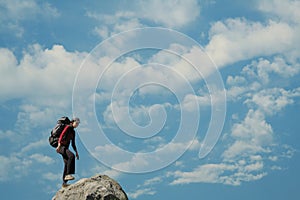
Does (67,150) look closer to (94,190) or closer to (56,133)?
(56,133)

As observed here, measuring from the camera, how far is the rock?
50.8ft

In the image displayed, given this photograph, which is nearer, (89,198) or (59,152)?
(89,198)

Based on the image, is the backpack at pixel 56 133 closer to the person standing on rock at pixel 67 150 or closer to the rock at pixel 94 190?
the person standing on rock at pixel 67 150

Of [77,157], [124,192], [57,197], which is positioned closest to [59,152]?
[77,157]

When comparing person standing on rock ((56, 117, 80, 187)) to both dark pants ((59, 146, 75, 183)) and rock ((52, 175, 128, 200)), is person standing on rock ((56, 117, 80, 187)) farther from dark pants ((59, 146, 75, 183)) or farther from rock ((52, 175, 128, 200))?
rock ((52, 175, 128, 200))

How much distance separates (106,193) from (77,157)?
2.42m

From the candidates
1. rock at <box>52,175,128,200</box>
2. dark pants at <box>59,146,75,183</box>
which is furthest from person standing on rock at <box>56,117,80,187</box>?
rock at <box>52,175,128,200</box>

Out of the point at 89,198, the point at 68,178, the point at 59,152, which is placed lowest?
the point at 89,198

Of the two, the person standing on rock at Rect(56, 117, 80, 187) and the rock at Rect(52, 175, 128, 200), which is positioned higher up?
the person standing on rock at Rect(56, 117, 80, 187)

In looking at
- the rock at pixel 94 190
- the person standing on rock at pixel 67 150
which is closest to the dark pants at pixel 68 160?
the person standing on rock at pixel 67 150

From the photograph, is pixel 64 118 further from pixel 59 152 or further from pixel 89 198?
pixel 89 198

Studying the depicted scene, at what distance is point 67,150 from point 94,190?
234 cm

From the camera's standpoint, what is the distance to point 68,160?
54.9ft

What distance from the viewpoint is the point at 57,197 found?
16.2m
